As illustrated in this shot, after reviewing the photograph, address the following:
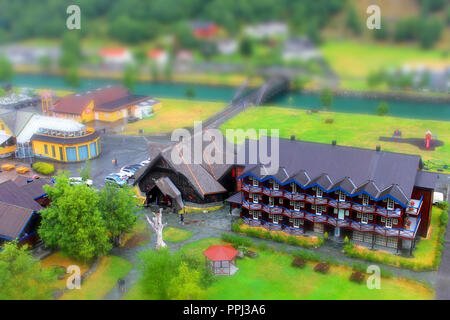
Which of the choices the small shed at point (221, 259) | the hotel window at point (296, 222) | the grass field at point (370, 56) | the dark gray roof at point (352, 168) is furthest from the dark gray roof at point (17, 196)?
the grass field at point (370, 56)

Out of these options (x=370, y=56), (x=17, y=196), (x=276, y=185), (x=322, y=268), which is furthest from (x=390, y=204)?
(x=370, y=56)

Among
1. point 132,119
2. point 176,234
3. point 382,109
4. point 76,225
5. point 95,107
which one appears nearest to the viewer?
point 76,225

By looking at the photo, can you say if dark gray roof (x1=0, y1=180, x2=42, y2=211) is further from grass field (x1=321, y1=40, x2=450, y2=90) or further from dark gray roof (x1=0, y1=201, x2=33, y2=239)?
grass field (x1=321, y1=40, x2=450, y2=90)

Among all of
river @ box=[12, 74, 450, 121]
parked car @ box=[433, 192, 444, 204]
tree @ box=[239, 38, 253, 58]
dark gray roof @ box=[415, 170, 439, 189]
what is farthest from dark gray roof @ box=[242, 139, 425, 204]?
river @ box=[12, 74, 450, 121]

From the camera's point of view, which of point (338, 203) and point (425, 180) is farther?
point (425, 180)

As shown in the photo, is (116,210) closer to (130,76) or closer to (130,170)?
(130,170)

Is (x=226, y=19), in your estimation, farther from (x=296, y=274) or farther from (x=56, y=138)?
(x=296, y=274)
